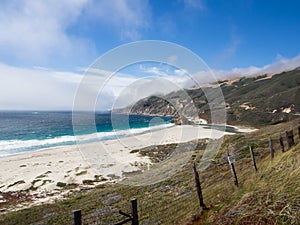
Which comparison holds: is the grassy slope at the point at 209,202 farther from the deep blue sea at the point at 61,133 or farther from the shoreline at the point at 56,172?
the shoreline at the point at 56,172

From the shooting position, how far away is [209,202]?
9227mm

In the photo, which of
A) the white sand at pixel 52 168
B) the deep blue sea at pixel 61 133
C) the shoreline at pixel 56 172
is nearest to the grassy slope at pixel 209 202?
the deep blue sea at pixel 61 133

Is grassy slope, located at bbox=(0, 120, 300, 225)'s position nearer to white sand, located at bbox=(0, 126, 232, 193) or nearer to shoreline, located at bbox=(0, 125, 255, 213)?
shoreline, located at bbox=(0, 125, 255, 213)

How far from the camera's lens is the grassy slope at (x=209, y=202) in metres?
5.61

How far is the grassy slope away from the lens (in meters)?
5.61

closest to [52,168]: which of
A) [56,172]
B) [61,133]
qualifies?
[56,172]

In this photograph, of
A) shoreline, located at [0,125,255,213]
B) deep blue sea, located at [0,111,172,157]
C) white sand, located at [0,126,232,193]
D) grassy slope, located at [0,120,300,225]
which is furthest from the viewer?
white sand, located at [0,126,232,193]

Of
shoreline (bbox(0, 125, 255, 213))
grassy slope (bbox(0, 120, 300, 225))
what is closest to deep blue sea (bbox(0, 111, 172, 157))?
grassy slope (bbox(0, 120, 300, 225))

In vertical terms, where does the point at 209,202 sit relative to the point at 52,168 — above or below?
above

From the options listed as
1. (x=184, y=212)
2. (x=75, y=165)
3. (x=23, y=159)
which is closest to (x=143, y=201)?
(x=184, y=212)

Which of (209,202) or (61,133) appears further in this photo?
(61,133)

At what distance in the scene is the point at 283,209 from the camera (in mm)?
5059

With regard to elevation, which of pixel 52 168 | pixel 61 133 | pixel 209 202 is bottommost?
pixel 52 168

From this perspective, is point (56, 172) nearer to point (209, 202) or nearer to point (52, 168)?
point (52, 168)
